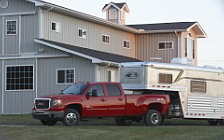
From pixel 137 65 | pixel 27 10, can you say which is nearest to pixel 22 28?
pixel 27 10

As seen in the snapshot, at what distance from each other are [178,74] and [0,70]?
1349 centimetres

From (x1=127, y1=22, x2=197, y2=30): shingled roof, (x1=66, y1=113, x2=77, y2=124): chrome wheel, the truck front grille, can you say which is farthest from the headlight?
(x1=127, y1=22, x2=197, y2=30): shingled roof

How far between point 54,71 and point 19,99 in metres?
2.72

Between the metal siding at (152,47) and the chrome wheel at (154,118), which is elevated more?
the metal siding at (152,47)

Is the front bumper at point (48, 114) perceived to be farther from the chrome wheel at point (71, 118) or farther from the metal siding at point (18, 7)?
the metal siding at point (18, 7)

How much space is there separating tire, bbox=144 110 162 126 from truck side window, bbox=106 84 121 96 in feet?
4.87

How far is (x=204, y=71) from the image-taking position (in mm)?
24766

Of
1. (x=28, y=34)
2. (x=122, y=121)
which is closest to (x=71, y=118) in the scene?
(x=122, y=121)

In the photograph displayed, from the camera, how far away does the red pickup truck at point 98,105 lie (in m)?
20.4

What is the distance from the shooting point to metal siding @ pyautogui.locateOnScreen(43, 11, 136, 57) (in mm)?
33031

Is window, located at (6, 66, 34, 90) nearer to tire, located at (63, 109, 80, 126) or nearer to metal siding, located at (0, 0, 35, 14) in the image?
metal siding, located at (0, 0, 35, 14)

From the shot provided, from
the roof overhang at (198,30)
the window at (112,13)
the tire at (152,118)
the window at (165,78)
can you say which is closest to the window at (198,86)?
the window at (165,78)

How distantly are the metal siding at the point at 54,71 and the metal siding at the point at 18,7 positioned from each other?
3211 millimetres

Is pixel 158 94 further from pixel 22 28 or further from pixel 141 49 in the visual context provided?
pixel 141 49
